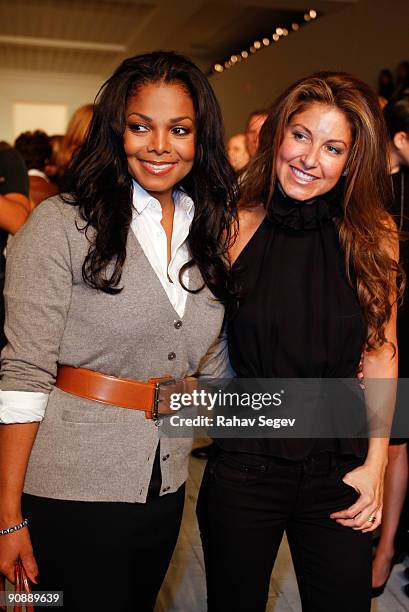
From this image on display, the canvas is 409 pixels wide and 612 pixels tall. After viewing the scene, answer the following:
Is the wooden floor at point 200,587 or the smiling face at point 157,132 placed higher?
the smiling face at point 157,132

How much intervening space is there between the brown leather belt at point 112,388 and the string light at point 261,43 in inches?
309

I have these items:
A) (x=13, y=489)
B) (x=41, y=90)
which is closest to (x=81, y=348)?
(x=13, y=489)

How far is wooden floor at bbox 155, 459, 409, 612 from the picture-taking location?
2627mm

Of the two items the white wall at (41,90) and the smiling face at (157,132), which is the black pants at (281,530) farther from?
the white wall at (41,90)

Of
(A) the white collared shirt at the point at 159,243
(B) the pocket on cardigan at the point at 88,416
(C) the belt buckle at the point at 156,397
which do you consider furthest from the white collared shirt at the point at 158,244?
(B) the pocket on cardigan at the point at 88,416

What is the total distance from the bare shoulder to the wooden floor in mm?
1488

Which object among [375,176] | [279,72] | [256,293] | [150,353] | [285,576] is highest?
[279,72]

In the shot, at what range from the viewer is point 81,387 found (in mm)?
1442

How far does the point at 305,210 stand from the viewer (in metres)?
1.70

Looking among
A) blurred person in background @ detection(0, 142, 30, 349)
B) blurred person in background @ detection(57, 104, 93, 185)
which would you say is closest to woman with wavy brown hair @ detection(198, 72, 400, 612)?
blurred person in background @ detection(0, 142, 30, 349)

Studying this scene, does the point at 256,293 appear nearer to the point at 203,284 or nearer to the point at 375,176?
the point at 203,284

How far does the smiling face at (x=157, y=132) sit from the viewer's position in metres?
1.45

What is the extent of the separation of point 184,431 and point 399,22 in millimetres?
6045

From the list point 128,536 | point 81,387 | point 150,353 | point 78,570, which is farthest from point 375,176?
point 78,570
